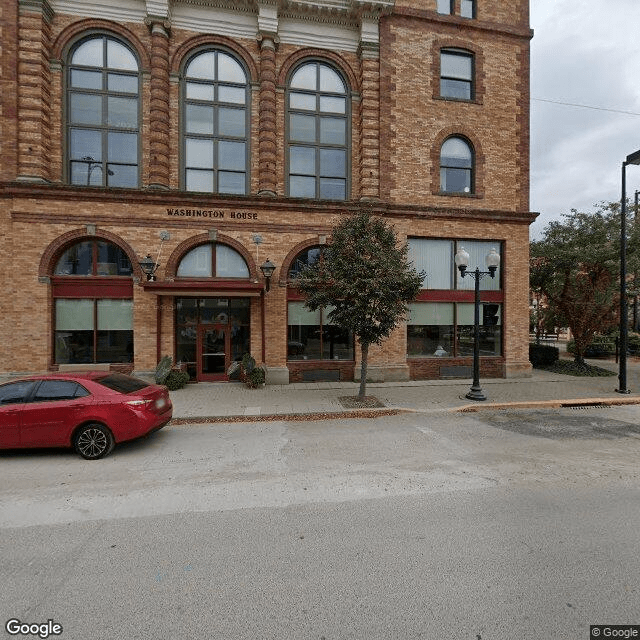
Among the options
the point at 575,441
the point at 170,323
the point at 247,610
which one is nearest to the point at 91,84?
the point at 170,323

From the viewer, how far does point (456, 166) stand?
47.0 feet

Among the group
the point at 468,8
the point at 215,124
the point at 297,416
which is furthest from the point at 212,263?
the point at 468,8

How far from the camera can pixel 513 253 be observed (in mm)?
14352

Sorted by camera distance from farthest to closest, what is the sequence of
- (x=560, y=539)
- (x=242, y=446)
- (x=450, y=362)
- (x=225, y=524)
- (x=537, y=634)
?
(x=450, y=362), (x=242, y=446), (x=225, y=524), (x=560, y=539), (x=537, y=634)

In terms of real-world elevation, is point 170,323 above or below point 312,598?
above

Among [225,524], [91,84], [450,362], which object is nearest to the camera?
[225,524]

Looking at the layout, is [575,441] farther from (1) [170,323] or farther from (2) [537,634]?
(1) [170,323]

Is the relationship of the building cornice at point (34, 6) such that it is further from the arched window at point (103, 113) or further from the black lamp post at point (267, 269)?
the black lamp post at point (267, 269)

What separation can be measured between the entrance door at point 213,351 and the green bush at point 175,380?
1.09 m

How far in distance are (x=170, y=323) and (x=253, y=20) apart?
11702 mm

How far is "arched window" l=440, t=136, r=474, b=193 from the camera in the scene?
46.7 feet

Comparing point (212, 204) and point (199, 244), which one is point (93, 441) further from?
point (212, 204)

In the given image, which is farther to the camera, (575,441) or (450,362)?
(450,362)

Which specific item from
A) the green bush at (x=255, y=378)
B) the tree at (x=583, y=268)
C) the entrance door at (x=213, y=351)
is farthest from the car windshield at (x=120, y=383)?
the tree at (x=583, y=268)
